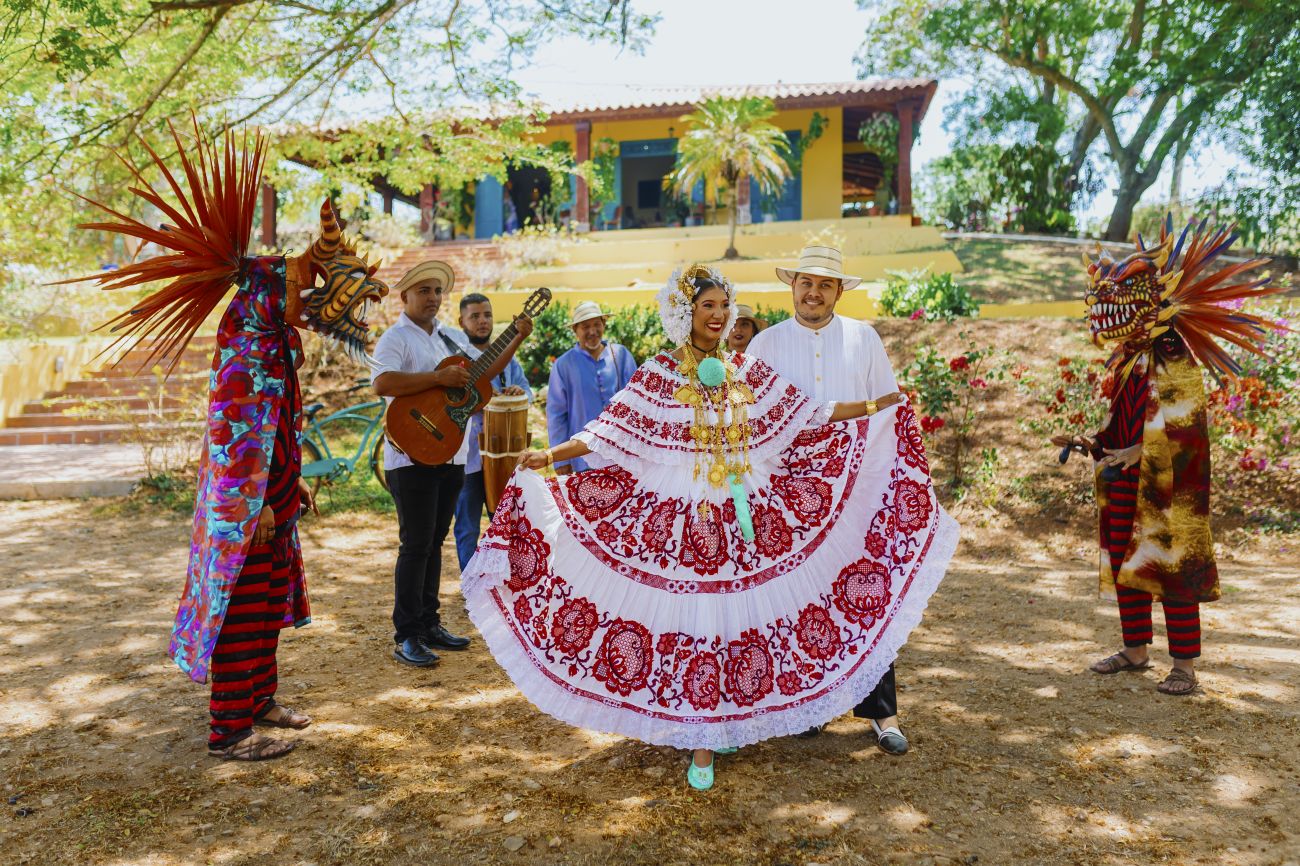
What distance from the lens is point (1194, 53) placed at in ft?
60.7

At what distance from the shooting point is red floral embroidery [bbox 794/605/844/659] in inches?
148

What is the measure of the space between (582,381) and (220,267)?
2.83 meters

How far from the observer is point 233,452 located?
380 cm

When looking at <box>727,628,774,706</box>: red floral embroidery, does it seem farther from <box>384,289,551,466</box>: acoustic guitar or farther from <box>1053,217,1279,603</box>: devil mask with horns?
<box>1053,217,1279,603</box>: devil mask with horns

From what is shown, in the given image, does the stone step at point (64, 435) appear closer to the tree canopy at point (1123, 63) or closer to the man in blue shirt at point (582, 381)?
the man in blue shirt at point (582, 381)

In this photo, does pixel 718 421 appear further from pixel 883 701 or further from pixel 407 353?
pixel 407 353

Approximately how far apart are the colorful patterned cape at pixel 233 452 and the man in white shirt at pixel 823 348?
2124 mm

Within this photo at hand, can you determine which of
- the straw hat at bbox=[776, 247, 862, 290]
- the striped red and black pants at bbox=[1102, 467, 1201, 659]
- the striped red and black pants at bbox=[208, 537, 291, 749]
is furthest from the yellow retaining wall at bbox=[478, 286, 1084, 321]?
the striped red and black pants at bbox=[208, 537, 291, 749]

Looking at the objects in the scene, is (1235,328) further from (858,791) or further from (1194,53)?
(1194,53)

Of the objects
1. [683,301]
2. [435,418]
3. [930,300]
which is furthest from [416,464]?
[930,300]

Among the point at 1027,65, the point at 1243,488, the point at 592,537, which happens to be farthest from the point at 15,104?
the point at 1027,65

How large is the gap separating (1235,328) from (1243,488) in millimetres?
4298

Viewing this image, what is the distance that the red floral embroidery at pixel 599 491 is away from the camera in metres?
3.88

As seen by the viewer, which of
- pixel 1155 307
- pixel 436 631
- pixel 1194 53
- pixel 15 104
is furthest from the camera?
pixel 1194 53
